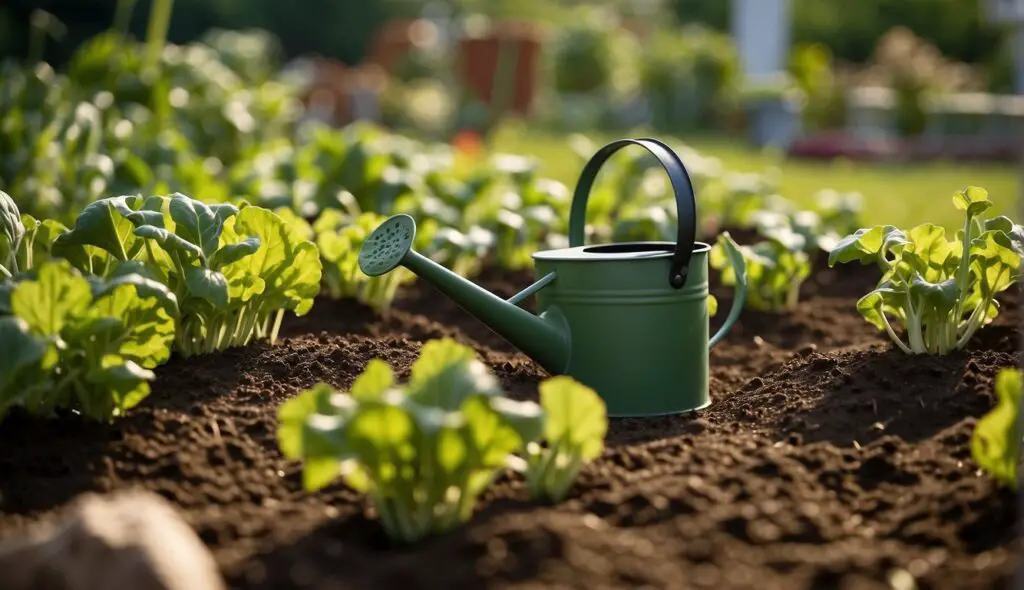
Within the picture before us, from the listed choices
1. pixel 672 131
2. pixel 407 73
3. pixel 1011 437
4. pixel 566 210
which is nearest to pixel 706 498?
pixel 1011 437

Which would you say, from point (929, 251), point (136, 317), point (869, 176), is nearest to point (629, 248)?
point (929, 251)

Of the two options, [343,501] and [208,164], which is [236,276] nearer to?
[343,501]

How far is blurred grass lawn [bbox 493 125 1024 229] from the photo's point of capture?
261 inches

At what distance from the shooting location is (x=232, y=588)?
5.96ft

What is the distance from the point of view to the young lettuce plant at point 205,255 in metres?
2.60

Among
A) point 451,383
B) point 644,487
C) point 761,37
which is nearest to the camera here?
point 451,383

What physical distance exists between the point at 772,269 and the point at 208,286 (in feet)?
6.58

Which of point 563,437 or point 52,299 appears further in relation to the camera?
point 52,299

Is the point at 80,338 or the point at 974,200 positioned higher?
the point at 974,200

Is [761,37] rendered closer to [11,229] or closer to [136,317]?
[11,229]

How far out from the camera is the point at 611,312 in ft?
9.02

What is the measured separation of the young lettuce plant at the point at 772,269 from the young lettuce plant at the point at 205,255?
1366mm

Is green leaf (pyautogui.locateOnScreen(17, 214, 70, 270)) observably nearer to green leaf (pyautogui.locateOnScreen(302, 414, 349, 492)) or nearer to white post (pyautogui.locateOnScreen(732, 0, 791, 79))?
green leaf (pyautogui.locateOnScreen(302, 414, 349, 492))

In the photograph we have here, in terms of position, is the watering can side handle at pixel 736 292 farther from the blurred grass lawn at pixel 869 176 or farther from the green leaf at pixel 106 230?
the blurred grass lawn at pixel 869 176
